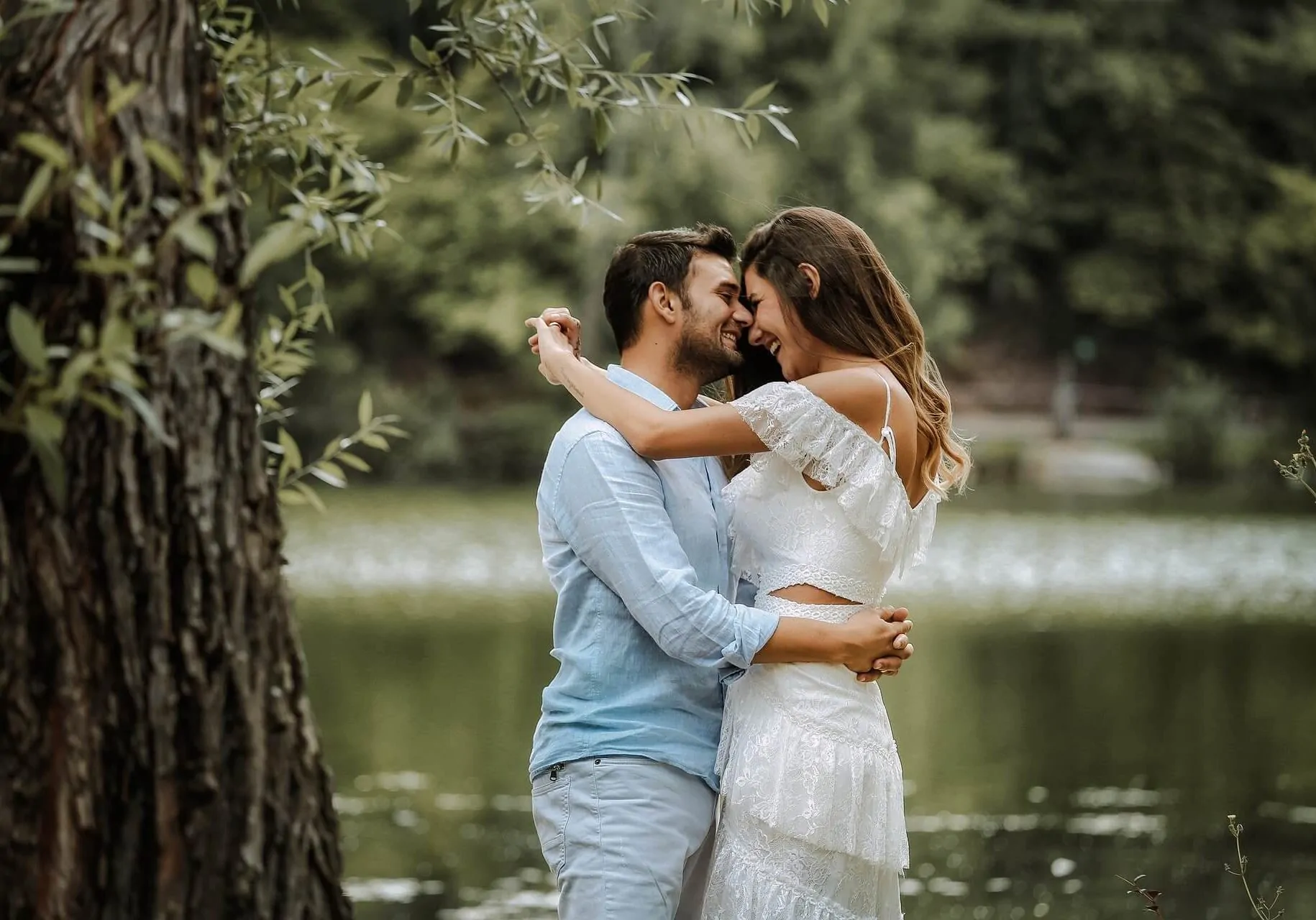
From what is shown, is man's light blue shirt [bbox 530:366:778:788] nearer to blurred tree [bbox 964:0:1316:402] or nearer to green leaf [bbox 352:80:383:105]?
green leaf [bbox 352:80:383:105]

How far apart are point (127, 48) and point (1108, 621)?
14.4m

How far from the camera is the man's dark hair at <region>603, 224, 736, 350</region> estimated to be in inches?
136

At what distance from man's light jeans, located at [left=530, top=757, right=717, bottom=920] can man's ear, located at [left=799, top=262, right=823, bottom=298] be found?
1.03 metres

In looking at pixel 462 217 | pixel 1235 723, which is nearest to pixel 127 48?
pixel 1235 723

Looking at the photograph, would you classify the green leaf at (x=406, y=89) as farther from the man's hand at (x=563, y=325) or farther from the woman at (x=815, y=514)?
the woman at (x=815, y=514)

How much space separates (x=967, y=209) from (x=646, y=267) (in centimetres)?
4207

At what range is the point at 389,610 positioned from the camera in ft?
51.2

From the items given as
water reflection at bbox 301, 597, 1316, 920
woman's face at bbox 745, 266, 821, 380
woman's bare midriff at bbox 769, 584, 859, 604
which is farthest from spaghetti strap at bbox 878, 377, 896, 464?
water reflection at bbox 301, 597, 1316, 920

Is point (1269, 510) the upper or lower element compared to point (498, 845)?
lower

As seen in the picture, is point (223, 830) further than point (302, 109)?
No

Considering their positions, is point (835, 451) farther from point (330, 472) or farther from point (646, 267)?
point (330, 472)

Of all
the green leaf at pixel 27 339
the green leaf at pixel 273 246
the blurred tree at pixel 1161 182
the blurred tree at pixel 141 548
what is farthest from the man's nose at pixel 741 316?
the blurred tree at pixel 1161 182

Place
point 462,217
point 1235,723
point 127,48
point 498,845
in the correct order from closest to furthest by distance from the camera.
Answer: point 127,48 < point 498,845 < point 1235,723 < point 462,217

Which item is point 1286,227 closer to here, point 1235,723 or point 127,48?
point 1235,723
